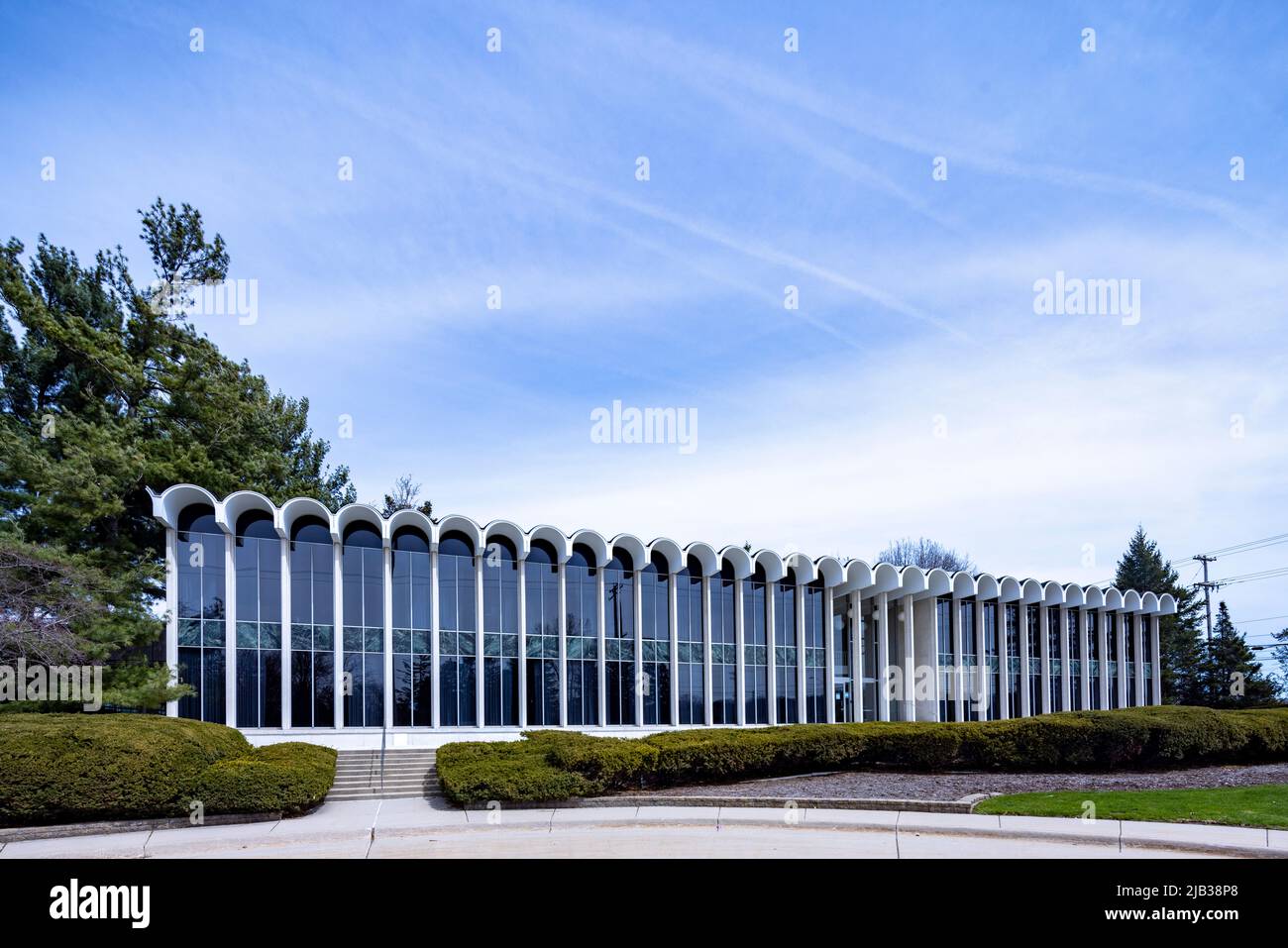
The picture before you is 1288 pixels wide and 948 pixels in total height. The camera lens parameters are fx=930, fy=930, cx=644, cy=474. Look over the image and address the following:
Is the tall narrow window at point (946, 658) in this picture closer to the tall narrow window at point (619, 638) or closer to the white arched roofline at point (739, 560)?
the white arched roofline at point (739, 560)

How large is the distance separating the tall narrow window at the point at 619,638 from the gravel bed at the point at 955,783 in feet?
37.8

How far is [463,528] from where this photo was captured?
31938 mm

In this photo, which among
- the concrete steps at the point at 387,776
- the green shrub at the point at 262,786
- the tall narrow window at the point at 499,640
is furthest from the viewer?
the tall narrow window at the point at 499,640

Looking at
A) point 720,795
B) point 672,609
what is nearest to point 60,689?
point 720,795

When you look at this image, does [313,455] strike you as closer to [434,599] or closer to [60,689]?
[434,599]

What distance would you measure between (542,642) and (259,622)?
962 centimetres

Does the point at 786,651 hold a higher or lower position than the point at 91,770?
lower

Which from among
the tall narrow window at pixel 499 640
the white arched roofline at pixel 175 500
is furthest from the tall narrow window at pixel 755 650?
the white arched roofline at pixel 175 500

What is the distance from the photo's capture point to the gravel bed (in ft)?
67.3

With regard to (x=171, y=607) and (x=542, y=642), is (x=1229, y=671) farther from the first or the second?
(x=171, y=607)

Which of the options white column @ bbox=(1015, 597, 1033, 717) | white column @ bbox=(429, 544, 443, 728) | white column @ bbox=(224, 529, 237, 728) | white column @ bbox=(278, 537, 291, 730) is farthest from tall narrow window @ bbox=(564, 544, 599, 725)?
white column @ bbox=(1015, 597, 1033, 717)

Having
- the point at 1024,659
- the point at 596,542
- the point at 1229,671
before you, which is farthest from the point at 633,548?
the point at 1229,671

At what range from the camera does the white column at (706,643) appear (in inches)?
1430
